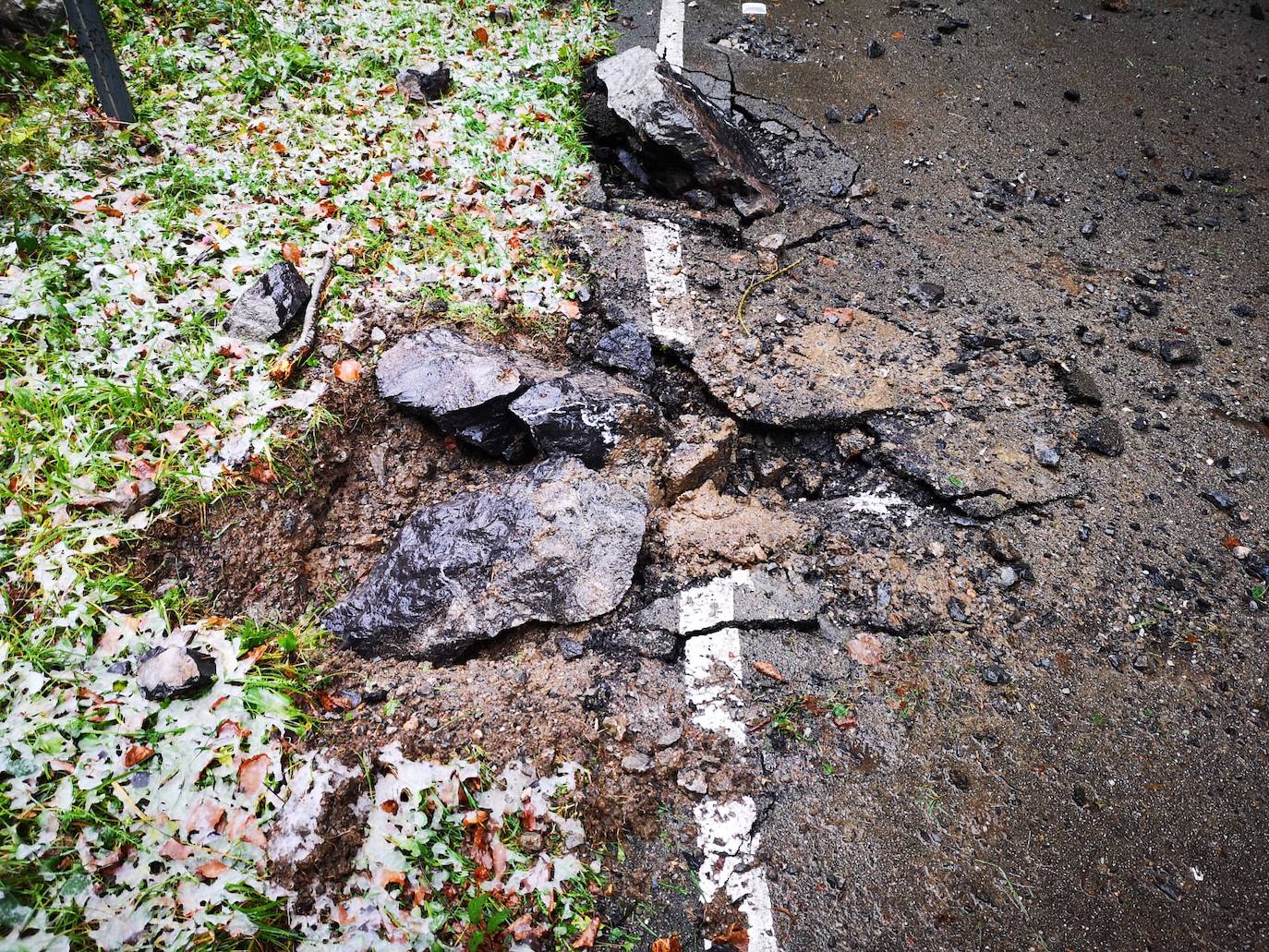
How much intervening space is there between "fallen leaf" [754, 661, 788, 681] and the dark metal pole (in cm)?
450

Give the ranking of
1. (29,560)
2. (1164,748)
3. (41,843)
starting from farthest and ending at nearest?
(29,560) → (1164,748) → (41,843)

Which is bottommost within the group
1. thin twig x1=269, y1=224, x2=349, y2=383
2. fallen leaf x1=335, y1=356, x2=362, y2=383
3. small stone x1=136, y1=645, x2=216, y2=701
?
small stone x1=136, y1=645, x2=216, y2=701

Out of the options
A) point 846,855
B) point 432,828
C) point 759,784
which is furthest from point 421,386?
point 846,855

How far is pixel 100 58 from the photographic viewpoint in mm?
3740

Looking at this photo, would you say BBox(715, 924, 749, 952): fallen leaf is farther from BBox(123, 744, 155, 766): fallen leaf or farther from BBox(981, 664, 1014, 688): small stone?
BBox(123, 744, 155, 766): fallen leaf

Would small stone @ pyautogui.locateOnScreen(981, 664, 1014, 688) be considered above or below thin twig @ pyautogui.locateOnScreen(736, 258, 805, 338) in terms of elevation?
below

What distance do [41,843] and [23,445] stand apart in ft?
5.08

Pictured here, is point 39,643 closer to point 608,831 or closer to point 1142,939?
point 608,831

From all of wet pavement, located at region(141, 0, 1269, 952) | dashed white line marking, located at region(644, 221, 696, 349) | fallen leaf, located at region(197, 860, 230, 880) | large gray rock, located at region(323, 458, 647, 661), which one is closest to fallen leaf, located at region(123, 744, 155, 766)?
fallen leaf, located at region(197, 860, 230, 880)

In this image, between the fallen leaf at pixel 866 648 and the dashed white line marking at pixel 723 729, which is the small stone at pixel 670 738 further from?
the fallen leaf at pixel 866 648

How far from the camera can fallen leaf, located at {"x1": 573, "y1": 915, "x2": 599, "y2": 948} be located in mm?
1988

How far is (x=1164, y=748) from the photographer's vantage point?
230cm

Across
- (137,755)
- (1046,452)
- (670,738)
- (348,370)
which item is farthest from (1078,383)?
(137,755)

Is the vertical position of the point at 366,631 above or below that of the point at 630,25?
below
